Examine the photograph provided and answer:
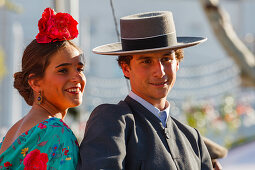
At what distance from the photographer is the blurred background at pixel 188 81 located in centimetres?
757

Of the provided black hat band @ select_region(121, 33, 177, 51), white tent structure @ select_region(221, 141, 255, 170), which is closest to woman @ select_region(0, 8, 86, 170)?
black hat band @ select_region(121, 33, 177, 51)

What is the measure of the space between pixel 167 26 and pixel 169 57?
0.52 feet

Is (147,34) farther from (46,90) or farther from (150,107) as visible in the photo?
(46,90)

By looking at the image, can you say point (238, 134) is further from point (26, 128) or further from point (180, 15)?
point (26, 128)

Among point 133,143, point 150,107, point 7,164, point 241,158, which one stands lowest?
point 241,158

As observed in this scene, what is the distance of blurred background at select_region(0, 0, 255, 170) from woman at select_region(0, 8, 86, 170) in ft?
9.97

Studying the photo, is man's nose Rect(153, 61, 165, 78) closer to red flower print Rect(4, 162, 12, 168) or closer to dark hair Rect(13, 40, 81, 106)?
dark hair Rect(13, 40, 81, 106)

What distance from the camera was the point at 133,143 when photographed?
7.91 feet

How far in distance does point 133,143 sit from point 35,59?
64cm

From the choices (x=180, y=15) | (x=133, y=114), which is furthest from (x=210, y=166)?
(x=180, y=15)

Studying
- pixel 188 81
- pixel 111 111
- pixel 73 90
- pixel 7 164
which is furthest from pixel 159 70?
pixel 188 81

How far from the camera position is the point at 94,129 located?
236cm

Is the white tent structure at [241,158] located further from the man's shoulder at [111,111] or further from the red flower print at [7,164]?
the red flower print at [7,164]

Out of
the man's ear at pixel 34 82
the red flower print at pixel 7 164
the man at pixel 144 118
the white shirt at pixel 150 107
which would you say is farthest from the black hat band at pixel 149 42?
the red flower print at pixel 7 164
